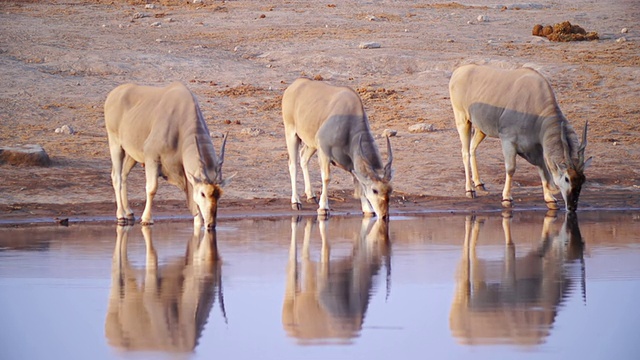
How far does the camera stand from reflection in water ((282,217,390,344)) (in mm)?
9008

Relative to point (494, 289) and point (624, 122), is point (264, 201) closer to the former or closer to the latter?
point (494, 289)

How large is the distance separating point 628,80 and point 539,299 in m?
18.9

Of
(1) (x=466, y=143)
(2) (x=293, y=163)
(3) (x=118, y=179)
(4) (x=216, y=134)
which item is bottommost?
(4) (x=216, y=134)

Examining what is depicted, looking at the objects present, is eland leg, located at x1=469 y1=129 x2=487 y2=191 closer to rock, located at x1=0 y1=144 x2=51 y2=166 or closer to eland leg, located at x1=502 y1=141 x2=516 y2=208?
eland leg, located at x1=502 y1=141 x2=516 y2=208

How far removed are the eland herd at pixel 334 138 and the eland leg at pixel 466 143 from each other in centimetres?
2

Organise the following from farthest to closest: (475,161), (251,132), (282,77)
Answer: (282,77) → (251,132) → (475,161)

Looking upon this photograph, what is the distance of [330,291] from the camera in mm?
10562

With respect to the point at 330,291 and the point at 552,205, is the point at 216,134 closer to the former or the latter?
the point at 552,205

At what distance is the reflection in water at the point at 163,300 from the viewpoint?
8.66m

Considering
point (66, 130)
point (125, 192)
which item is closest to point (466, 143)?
point (125, 192)

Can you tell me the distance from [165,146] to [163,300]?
18.6 feet

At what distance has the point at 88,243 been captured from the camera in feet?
45.8

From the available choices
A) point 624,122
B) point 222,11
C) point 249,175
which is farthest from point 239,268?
point 222,11

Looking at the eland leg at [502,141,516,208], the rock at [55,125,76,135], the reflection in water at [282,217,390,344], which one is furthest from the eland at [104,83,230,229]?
the rock at [55,125,76,135]
